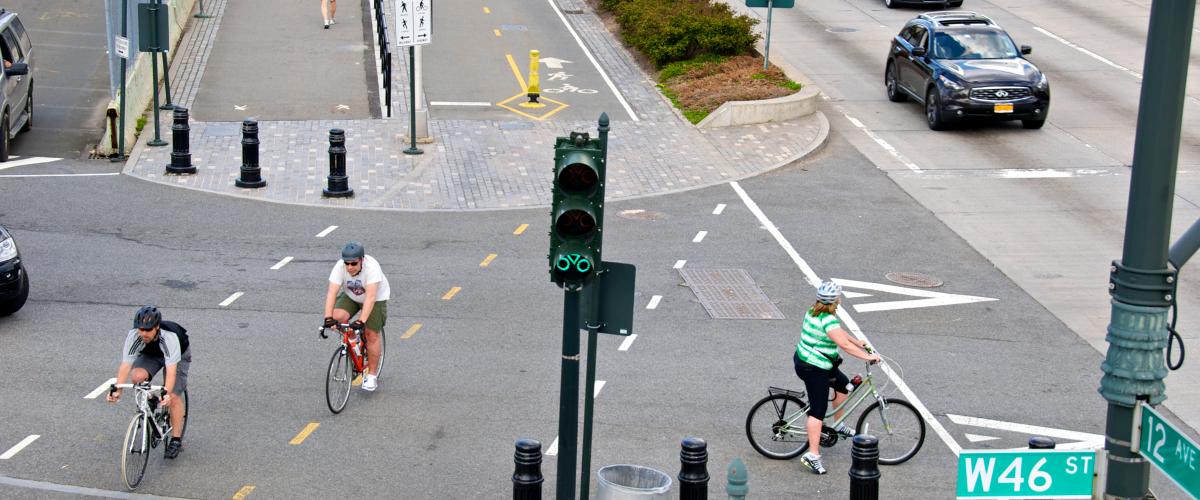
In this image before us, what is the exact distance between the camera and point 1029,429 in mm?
11477

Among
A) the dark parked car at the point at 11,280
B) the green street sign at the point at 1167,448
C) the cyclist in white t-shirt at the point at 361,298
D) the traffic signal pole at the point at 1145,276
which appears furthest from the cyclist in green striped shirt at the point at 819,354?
the dark parked car at the point at 11,280

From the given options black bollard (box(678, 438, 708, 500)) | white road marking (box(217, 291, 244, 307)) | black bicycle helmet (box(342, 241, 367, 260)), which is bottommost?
white road marking (box(217, 291, 244, 307))

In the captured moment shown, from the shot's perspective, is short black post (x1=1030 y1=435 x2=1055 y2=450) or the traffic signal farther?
the traffic signal

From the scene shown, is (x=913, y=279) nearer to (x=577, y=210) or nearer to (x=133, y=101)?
(x=577, y=210)

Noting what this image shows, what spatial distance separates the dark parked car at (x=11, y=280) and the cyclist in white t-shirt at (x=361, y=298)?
145 inches

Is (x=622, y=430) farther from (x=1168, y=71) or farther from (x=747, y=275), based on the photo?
(x=1168, y=71)

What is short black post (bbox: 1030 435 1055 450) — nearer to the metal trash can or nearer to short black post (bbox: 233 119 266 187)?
the metal trash can

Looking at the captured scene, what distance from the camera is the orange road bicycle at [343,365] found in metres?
11.4

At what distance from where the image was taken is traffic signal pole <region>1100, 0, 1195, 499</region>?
577cm

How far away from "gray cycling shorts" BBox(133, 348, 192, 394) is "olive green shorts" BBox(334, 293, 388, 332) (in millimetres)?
1753

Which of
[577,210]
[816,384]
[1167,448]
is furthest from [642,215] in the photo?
[1167,448]

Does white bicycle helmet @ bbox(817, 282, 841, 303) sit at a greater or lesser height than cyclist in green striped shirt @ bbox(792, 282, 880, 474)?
greater

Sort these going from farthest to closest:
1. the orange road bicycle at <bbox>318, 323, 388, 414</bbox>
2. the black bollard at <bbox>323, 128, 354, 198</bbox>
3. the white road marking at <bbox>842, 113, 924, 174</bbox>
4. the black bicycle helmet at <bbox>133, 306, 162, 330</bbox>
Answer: the white road marking at <bbox>842, 113, 924, 174</bbox>, the black bollard at <bbox>323, 128, 354, 198</bbox>, the orange road bicycle at <bbox>318, 323, 388, 414</bbox>, the black bicycle helmet at <bbox>133, 306, 162, 330</bbox>

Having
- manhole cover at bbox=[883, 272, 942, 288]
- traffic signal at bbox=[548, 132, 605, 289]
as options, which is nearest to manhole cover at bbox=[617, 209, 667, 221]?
manhole cover at bbox=[883, 272, 942, 288]
